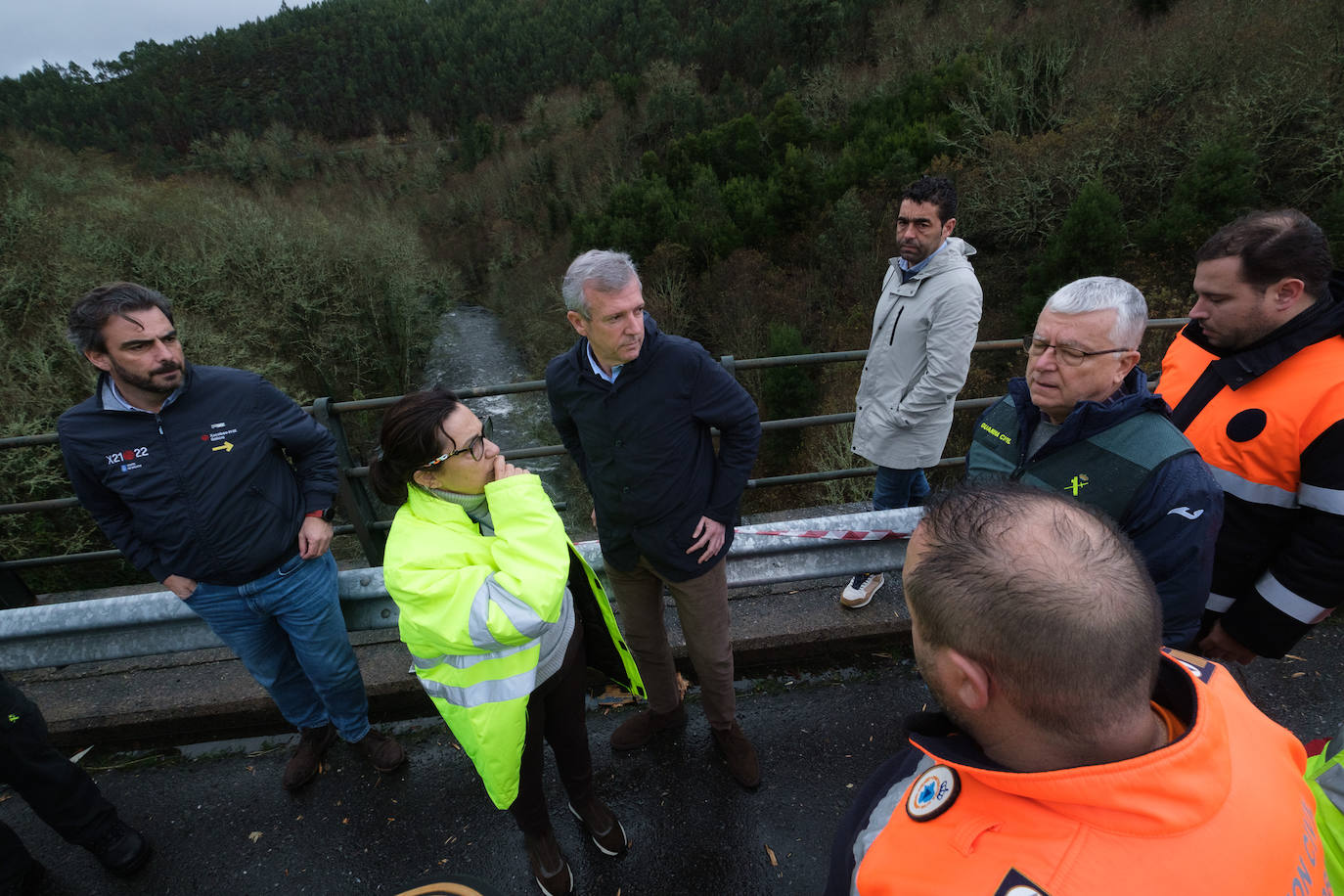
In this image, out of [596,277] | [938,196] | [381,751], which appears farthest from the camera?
[938,196]

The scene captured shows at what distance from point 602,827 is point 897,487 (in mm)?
2123

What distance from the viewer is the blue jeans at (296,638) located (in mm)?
2285

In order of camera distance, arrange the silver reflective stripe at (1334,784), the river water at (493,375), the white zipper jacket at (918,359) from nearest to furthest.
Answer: the silver reflective stripe at (1334,784), the white zipper jacket at (918,359), the river water at (493,375)

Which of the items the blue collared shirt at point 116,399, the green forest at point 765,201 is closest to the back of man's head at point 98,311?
the blue collared shirt at point 116,399

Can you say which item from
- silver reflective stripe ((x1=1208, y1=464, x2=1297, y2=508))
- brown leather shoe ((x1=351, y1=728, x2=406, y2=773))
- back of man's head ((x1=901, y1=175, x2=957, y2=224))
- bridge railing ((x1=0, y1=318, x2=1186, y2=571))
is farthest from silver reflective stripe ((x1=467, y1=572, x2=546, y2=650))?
back of man's head ((x1=901, y1=175, x2=957, y2=224))

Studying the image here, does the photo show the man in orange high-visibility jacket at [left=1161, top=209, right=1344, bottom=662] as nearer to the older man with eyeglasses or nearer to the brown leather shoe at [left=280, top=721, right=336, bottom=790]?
the older man with eyeglasses

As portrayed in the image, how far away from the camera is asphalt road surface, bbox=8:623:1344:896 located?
2107 mm

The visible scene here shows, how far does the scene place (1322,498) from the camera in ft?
5.59

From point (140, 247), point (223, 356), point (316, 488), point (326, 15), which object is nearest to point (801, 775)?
point (316, 488)

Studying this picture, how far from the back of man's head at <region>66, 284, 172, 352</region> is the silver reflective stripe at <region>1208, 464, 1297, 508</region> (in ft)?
11.2

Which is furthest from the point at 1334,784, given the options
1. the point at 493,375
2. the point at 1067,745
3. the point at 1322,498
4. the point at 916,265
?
the point at 493,375

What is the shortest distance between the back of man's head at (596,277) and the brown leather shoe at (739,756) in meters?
1.64

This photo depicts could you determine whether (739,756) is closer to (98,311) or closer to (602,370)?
(602,370)

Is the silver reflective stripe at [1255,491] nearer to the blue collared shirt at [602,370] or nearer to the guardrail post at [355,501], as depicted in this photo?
the blue collared shirt at [602,370]
